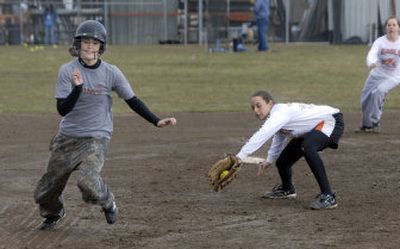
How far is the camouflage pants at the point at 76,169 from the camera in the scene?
291 inches

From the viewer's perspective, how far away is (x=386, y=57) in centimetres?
1427

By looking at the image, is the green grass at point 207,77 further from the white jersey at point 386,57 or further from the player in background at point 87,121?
the player in background at point 87,121

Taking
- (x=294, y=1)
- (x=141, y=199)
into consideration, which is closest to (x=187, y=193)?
(x=141, y=199)

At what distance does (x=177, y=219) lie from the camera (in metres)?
8.32

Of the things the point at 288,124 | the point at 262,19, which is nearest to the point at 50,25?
the point at 262,19

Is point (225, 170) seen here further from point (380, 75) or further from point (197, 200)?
point (380, 75)

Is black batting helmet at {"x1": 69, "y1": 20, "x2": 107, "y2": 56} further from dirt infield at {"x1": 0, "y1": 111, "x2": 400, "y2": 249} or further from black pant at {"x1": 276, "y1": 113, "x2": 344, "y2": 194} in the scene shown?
black pant at {"x1": 276, "y1": 113, "x2": 344, "y2": 194}

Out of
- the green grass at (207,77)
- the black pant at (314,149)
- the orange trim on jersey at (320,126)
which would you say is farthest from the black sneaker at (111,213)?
the green grass at (207,77)

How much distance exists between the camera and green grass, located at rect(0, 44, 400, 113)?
735 inches

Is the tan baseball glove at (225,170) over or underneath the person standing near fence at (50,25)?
underneath

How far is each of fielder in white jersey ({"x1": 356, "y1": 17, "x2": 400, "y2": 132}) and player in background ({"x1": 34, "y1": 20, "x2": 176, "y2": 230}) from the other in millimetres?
7161

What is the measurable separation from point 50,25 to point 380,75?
26.7 metres

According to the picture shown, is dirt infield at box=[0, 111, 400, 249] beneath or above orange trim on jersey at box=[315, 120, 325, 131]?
beneath

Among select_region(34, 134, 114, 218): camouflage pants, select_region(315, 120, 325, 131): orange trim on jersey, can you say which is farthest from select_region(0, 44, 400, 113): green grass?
select_region(34, 134, 114, 218): camouflage pants
